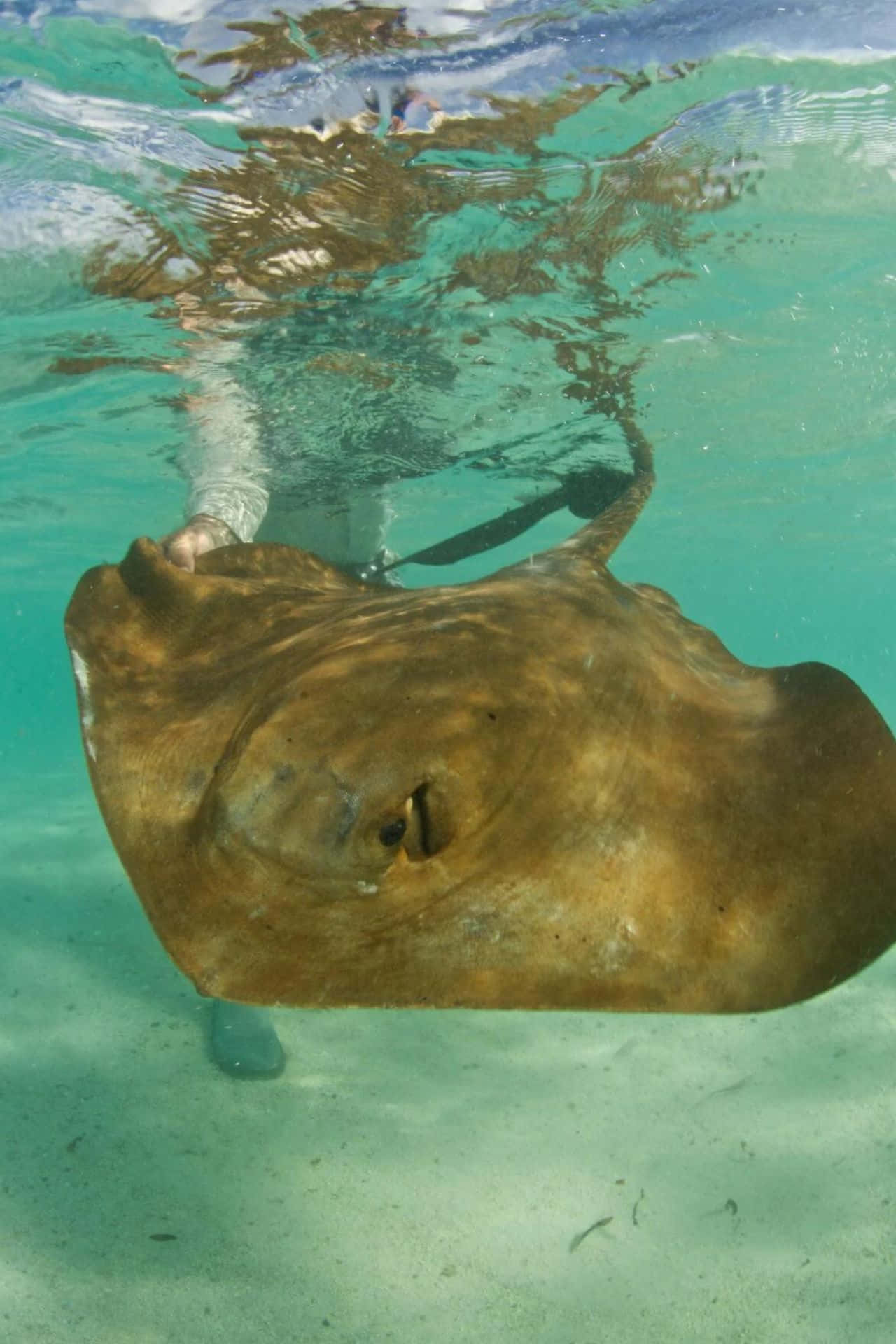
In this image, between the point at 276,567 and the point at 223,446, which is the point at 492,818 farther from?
the point at 223,446

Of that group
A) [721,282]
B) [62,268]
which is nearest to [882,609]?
[721,282]

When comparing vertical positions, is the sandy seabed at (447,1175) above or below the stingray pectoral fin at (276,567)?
below

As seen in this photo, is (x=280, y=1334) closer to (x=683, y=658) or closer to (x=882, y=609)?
(x=683, y=658)

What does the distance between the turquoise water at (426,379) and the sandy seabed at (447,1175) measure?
0.09 feet

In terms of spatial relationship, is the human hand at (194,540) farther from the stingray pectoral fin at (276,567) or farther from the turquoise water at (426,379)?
the turquoise water at (426,379)

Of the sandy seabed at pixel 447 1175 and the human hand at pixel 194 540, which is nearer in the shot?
the sandy seabed at pixel 447 1175

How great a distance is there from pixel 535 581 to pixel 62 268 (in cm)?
786

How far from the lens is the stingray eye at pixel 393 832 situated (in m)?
2.60

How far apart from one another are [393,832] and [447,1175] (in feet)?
14.9

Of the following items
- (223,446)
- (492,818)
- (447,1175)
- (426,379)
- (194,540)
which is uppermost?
(426,379)

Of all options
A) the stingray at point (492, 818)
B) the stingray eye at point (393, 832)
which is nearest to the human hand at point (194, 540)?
the stingray at point (492, 818)

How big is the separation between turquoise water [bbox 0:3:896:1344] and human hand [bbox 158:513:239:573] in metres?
3.34

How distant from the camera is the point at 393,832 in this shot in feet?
8.56

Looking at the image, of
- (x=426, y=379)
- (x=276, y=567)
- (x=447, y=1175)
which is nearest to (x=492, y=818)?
(x=276, y=567)
